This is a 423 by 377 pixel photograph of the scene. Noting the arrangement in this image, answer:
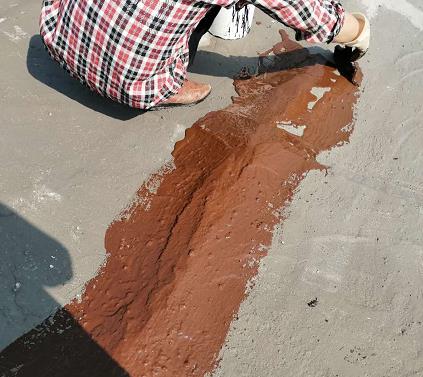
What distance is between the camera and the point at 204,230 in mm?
2031

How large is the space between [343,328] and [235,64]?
5.27 ft

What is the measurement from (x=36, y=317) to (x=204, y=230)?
723 millimetres

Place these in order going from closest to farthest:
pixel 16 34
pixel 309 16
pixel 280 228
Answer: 1. pixel 309 16
2. pixel 280 228
3. pixel 16 34

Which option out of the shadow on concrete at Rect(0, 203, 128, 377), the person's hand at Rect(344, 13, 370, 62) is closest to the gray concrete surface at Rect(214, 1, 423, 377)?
the person's hand at Rect(344, 13, 370, 62)

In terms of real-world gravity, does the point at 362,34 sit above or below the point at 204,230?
above

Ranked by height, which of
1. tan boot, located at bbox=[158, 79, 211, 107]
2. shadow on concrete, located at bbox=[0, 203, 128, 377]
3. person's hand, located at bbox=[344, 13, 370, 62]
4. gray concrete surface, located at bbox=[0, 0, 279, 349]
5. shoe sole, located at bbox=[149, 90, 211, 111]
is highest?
person's hand, located at bbox=[344, 13, 370, 62]

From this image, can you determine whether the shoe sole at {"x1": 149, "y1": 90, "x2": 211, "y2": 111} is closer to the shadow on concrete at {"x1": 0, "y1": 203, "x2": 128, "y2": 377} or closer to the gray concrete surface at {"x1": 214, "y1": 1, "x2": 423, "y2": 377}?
the gray concrete surface at {"x1": 214, "y1": 1, "x2": 423, "y2": 377}

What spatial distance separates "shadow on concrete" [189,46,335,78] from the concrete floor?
0.6 inches

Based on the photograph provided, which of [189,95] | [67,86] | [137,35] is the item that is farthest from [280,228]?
[67,86]

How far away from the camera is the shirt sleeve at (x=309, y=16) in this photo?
1.85m

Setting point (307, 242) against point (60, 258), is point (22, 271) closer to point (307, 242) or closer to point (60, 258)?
point (60, 258)

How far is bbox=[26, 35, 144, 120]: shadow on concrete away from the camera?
245 centimetres

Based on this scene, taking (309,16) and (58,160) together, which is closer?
(309,16)

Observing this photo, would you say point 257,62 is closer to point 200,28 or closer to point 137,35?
point 200,28
